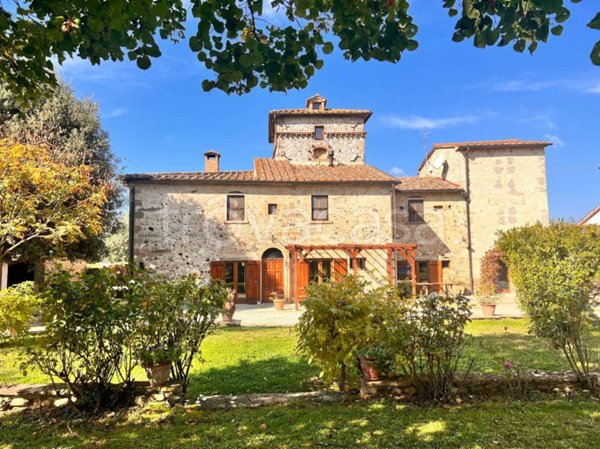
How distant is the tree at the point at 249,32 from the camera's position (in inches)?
93.3

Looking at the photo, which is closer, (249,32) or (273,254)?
(249,32)

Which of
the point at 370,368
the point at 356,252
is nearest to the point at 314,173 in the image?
the point at 356,252

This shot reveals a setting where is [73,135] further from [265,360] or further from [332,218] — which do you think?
[265,360]

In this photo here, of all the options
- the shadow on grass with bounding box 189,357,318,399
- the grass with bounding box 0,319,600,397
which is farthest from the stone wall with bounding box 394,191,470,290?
the shadow on grass with bounding box 189,357,318,399

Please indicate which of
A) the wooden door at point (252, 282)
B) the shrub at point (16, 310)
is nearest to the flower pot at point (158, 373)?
the shrub at point (16, 310)

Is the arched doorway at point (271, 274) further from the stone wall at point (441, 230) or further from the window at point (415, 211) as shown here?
the window at point (415, 211)

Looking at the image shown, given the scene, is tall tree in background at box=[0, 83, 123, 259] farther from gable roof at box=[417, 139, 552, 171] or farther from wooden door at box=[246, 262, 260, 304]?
gable roof at box=[417, 139, 552, 171]

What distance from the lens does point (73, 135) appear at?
50.7 feet

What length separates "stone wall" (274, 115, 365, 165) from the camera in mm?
22531

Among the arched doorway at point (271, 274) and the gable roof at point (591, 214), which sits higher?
the gable roof at point (591, 214)

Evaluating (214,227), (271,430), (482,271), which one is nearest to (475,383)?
(271,430)

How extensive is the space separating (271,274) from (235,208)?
3666 mm

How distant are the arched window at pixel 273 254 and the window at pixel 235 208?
6.67ft

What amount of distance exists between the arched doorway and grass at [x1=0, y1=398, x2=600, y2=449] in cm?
1430
